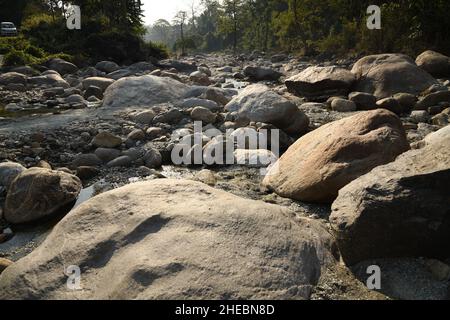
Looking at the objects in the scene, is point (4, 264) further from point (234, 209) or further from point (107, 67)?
point (107, 67)

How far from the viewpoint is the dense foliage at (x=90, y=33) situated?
22.8m

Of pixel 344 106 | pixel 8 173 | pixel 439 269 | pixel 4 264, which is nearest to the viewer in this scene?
pixel 439 269

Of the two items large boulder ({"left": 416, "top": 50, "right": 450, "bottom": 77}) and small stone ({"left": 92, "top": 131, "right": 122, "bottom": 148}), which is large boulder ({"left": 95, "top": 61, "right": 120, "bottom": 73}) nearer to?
small stone ({"left": 92, "top": 131, "right": 122, "bottom": 148})

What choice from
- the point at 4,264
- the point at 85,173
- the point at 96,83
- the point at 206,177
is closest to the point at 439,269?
the point at 206,177

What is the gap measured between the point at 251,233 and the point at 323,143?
2172mm

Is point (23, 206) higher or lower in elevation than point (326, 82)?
lower

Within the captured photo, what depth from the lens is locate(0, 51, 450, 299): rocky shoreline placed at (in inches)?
109

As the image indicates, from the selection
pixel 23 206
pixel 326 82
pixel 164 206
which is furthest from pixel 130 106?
pixel 164 206

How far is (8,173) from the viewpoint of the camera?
554cm

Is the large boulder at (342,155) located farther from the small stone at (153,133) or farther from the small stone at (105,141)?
the small stone at (153,133)

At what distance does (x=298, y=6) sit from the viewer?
30.4m

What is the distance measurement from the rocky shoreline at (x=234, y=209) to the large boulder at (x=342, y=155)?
0.02 metres

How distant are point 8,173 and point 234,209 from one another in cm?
374
